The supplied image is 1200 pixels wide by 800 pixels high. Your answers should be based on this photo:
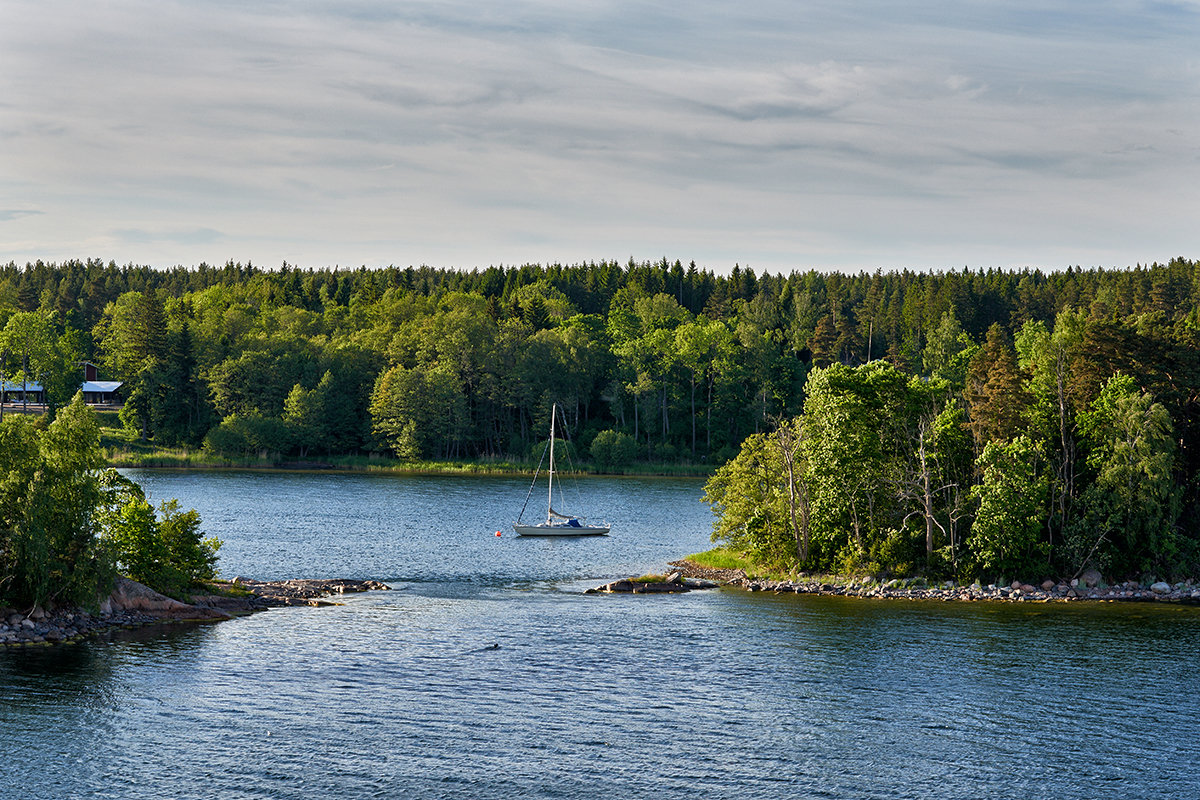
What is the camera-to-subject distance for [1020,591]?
70.1 meters

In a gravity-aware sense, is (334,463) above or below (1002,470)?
below

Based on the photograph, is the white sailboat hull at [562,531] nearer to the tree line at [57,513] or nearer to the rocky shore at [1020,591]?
the rocky shore at [1020,591]

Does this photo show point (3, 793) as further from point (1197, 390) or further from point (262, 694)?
point (1197, 390)

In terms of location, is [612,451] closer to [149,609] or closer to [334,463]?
[334,463]

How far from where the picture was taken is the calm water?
38.2 m

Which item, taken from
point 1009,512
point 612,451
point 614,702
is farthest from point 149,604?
point 612,451

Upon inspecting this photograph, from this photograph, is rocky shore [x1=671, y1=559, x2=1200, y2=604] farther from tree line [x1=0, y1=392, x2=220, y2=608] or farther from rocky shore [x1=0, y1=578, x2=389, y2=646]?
tree line [x1=0, y1=392, x2=220, y2=608]

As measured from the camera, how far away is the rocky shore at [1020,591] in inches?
2756

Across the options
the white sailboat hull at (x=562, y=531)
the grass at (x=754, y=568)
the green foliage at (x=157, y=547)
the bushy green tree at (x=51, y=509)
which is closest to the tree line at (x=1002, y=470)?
the grass at (x=754, y=568)

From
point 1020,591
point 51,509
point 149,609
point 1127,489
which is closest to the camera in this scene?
point 51,509

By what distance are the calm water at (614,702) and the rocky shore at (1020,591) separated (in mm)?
2550

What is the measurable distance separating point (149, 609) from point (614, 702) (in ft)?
97.9

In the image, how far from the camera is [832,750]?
1644 inches

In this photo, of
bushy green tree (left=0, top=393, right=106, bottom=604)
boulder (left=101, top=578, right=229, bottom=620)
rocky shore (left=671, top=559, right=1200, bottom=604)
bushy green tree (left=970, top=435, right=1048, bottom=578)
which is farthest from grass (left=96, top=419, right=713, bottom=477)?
bushy green tree (left=0, top=393, right=106, bottom=604)
